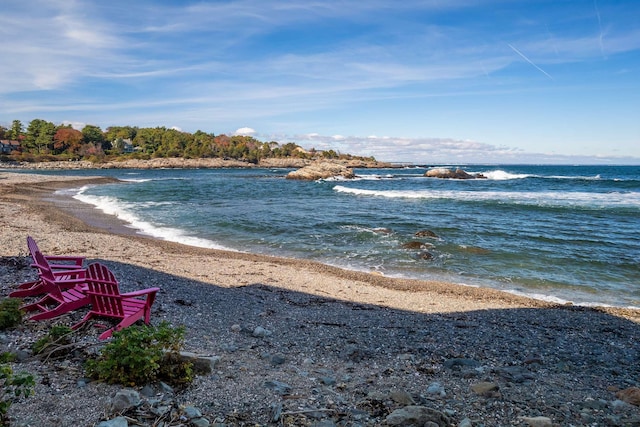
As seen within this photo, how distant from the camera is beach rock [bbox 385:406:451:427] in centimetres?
395

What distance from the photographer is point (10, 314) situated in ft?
18.6

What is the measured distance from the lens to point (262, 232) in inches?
799

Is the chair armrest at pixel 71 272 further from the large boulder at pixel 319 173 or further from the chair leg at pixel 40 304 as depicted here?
the large boulder at pixel 319 173

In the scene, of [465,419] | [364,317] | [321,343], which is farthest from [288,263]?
[465,419]

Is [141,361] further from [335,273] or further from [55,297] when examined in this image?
[335,273]

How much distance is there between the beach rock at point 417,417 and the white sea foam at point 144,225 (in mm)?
13656

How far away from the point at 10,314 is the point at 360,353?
189 inches

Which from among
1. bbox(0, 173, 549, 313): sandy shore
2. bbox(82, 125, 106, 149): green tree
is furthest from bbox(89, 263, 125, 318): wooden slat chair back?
bbox(82, 125, 106, 149): green tree

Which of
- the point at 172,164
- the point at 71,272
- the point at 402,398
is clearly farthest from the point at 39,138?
the point at 402,398

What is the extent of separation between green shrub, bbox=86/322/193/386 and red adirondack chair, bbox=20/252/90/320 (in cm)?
196

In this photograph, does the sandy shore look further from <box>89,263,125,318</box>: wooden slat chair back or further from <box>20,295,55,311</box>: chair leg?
<box>89,263,125,318</box>: wooden slat chair back

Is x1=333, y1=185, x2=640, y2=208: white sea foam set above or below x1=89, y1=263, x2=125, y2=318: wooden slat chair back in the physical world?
below

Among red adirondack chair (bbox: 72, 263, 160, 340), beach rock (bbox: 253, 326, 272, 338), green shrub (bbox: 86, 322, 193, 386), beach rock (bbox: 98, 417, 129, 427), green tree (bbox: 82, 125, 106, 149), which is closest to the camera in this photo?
beach rock (bbox: 98, 417, 129, 427)

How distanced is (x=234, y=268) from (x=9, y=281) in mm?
5565
